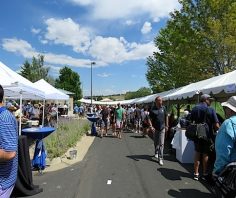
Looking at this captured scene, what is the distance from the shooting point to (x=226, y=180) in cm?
420

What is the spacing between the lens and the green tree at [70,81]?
92.4 meters

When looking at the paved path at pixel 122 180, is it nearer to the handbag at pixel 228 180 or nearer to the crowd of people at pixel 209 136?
the crowd of people at pixel 209 136

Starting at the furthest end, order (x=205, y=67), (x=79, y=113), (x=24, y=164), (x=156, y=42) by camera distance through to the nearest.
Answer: (x=79, y=113) → (x=156, y=42) → (x=205, y=67) → (x=24, y=164)

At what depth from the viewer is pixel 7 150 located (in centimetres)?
335

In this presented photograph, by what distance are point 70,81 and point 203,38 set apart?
73.3m

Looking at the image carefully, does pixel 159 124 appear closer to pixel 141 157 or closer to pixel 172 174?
pixel 141 157

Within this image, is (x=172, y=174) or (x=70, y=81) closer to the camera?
(x=172, y=174)

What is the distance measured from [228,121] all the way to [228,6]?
1916cm

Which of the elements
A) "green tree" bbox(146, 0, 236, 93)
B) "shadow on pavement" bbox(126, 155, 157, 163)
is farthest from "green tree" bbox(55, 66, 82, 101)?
"shadow on pavement" bbox(126, 155, 157, 163)

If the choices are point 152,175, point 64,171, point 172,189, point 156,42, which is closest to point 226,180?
point 172,189

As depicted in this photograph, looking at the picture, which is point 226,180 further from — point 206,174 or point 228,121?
point 206,174

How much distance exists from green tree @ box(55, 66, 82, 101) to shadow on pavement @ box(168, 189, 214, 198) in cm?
8453

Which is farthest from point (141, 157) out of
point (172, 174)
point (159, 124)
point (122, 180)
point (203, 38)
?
point (203, 38)

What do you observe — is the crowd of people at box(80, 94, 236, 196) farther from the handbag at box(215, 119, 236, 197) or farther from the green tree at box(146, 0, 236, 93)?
the green tree at box(146, 0, 236, 93)
